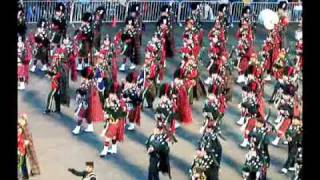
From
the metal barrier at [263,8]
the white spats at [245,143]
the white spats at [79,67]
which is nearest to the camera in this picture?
the white spats at [245,143]

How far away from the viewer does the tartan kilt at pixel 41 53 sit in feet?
34.3

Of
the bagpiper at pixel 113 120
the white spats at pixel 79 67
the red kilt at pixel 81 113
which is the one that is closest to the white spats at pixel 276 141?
the bagpiper at pixel 113 120

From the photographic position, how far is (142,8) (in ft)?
44.0

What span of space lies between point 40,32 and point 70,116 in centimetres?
177

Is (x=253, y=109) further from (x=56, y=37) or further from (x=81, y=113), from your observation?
(x=56, y=37)

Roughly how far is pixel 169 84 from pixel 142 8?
189 inches

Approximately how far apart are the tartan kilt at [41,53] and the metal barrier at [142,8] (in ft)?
5.38

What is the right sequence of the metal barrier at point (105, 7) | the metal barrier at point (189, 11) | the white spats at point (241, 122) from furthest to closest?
the metal barrier at point (189, 11), the metal barrier at point (105, 7), the white spats at point (241, 122)

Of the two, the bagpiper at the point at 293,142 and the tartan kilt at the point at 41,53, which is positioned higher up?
the tartan kilt at the point at 41,53

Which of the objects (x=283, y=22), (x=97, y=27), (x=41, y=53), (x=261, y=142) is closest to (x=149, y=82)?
(x=41, y=53)

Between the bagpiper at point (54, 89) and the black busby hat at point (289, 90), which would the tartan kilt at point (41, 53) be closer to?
the bagpiper at point (54, 89)

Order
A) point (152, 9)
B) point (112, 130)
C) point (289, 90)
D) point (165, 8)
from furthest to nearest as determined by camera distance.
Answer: point (152, 9) → point (165, 8) → point (289, 90) → point (112, 130)
